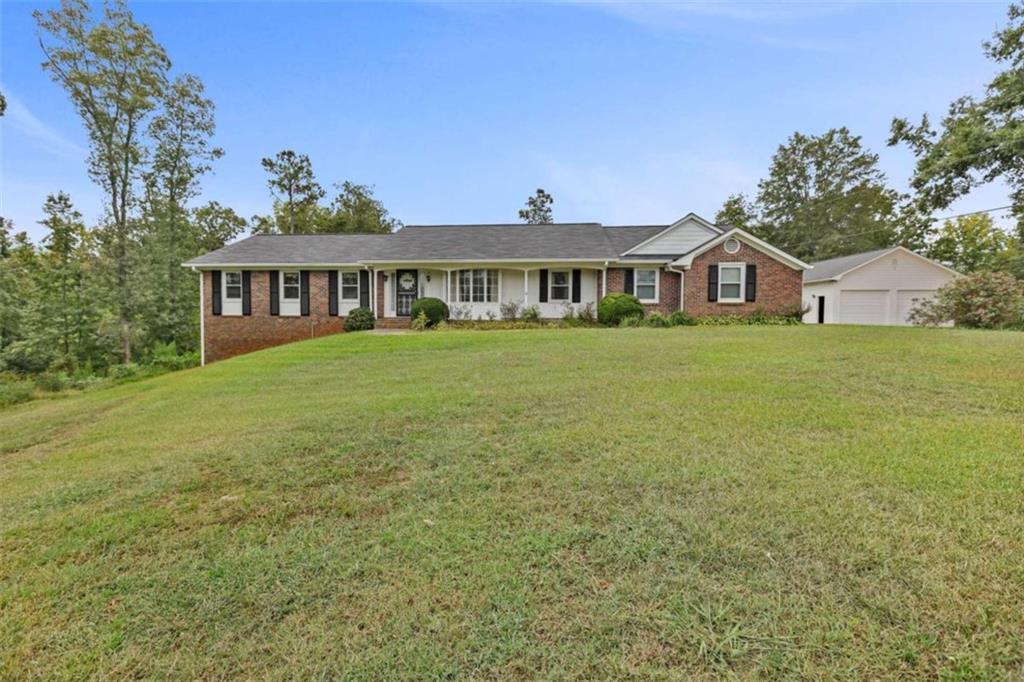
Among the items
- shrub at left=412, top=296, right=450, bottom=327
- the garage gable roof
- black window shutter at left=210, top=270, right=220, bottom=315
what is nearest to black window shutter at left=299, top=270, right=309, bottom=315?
black window shutter at left=210, top=270, right=220, bottom=315

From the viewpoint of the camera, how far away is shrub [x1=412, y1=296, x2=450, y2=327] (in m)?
17.5

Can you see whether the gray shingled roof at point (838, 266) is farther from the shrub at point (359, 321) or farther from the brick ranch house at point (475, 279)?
the shrub at point (359, 321)

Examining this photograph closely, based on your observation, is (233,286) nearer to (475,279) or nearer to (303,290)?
(303,290)

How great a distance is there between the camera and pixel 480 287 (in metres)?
18.9

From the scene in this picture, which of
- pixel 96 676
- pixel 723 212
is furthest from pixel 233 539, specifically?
pixel 723 212

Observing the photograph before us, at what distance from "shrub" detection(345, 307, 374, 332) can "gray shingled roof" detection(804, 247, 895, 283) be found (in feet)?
70.2

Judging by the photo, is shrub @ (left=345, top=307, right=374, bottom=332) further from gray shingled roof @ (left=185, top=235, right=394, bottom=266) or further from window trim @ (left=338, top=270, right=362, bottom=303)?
gray shingled roof @ (left=185, top=235, right=394, bottom=266)

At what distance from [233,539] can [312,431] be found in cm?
218

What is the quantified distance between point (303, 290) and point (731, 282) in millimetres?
16774

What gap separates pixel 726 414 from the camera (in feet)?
16.7

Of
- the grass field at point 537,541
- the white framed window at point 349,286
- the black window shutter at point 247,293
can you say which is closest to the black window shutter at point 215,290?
the black window shutter at point 247,293

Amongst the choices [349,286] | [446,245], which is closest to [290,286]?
[349,286]

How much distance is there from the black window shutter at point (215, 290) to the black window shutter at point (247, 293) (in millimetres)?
995

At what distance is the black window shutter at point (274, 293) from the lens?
19.2m
